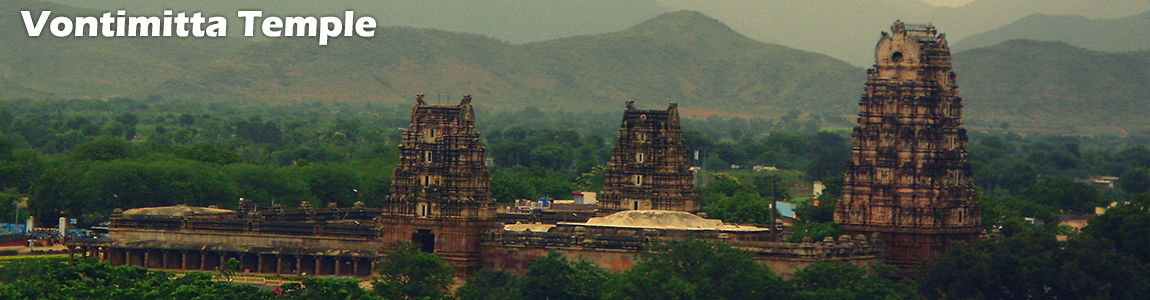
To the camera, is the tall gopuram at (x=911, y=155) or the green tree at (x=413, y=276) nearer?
the green tree at (x=413, y=276)

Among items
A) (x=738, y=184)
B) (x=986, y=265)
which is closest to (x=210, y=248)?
(x=986, y=265)

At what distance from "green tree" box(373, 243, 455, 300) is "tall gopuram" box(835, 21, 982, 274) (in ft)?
66.3

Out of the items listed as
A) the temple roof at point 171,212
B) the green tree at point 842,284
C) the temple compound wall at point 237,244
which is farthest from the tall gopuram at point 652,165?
the green tree at point 842,284

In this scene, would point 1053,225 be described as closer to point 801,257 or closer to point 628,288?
point 801,257

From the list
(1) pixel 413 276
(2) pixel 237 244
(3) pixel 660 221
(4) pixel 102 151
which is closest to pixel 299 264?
(2) pixel 237 244

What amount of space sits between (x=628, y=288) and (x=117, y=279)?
2001cm

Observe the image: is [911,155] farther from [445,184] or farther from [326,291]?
[326,291]

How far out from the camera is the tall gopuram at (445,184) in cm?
10750

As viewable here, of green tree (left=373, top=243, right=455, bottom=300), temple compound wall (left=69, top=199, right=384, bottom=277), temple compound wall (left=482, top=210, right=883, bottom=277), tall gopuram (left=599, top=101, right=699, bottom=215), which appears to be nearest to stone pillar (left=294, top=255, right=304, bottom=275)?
temple compound wall (left=69, top=199, right=384, bottom=277)

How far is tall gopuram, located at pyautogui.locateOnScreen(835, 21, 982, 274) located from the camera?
10650cm

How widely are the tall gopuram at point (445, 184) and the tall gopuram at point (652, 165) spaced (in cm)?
1468

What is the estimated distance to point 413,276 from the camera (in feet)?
326

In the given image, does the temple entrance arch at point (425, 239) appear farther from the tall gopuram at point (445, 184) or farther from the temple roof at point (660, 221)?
the temple roof at point (660, 221)

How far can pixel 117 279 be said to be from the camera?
301ft
